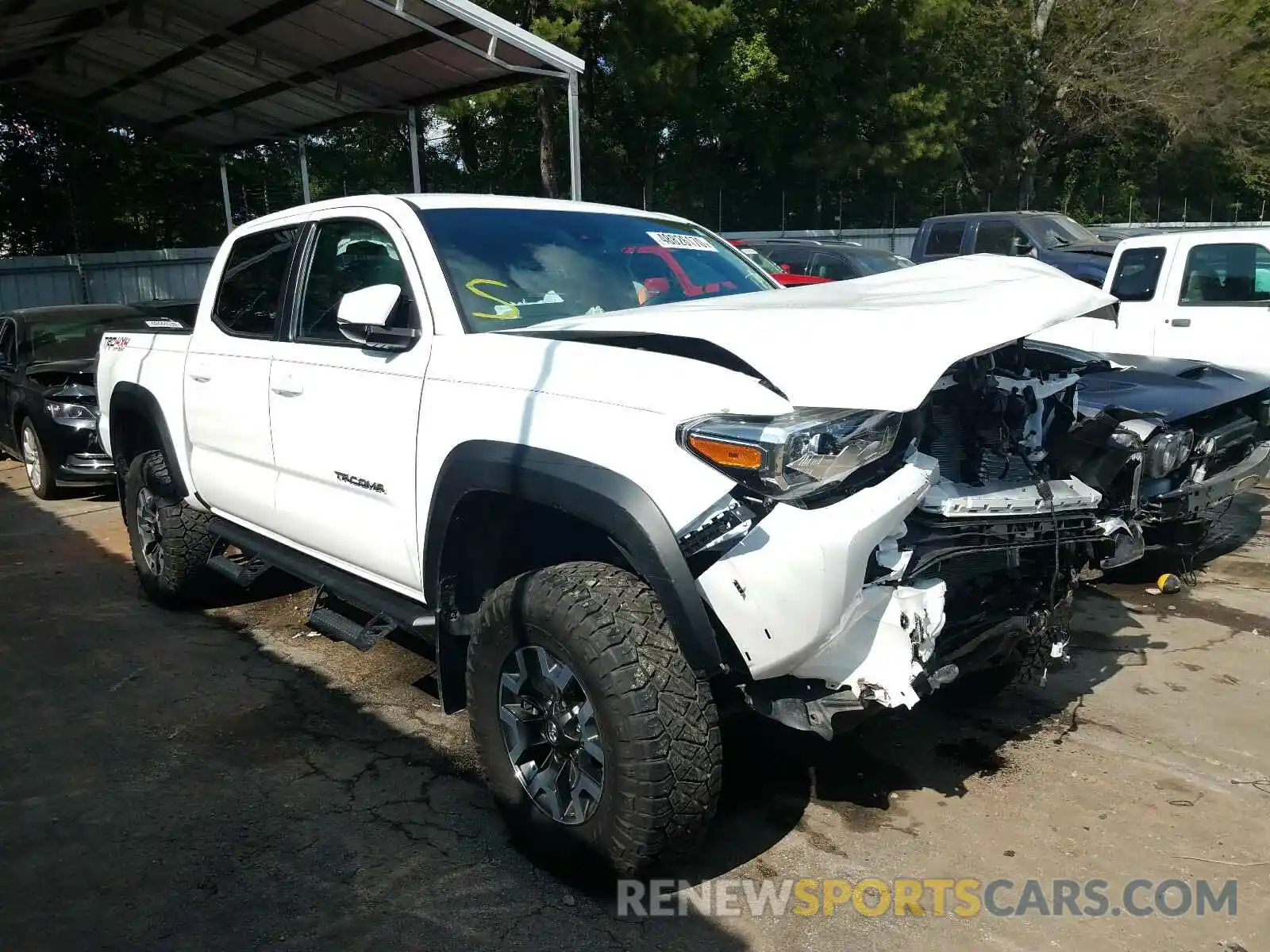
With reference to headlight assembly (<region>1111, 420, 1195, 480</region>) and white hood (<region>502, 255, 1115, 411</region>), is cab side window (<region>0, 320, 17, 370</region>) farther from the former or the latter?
headlight assembly (<region>1111, 420, 1195, 480</region>)

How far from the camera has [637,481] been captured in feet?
9.31

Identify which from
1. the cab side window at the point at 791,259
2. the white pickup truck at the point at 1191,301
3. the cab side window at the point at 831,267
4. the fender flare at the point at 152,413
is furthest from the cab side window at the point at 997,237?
the fender flare at the point at 152,413

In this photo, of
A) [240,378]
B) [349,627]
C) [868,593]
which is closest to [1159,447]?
[868,593]

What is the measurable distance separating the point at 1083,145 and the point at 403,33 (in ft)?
104

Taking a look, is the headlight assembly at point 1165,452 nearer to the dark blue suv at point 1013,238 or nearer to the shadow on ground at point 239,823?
the shadow on ground at point 239,823

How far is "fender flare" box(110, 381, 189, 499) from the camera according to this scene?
5262 millimetres

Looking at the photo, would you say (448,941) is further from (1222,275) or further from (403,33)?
(403,33)

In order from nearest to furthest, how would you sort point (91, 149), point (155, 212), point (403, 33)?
point (403, 33) < point (91, 149) < point (155, 212)

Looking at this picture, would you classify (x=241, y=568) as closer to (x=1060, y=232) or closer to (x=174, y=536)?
(x=174, y=536)

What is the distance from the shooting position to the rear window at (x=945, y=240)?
16312 millimetres

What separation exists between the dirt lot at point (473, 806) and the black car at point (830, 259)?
9.70 m

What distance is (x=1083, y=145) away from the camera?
3550 cm

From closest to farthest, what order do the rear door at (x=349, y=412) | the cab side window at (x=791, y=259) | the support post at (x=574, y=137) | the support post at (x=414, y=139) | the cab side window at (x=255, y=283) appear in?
the rear door at (x=349, y=412), the cab side window at (x=255, y=283), the support post at (x=574, y=137), the support post at (x=414, y=139), the cab side window at (x=791, y=259)

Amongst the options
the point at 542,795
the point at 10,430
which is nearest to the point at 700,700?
the point at 542,795
